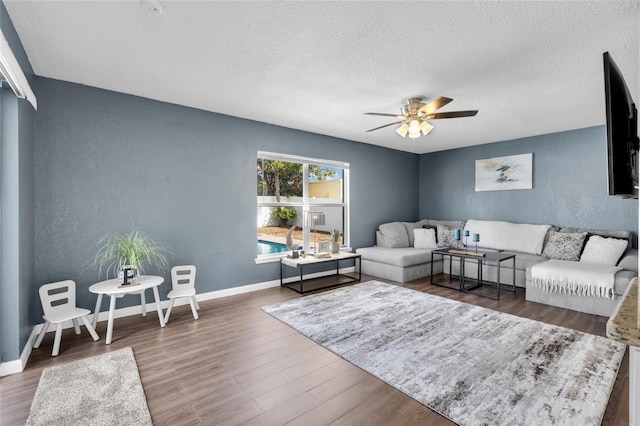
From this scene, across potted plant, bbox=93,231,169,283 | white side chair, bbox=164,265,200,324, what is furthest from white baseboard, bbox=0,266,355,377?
potted plant, bbox=93,231,169,283

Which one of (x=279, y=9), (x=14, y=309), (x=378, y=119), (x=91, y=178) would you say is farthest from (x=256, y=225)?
(x=279, y=9)

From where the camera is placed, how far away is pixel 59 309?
2.86 meters

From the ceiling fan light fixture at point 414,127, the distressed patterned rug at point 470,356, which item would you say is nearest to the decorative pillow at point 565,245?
the distressed patterned rug at point 470,356

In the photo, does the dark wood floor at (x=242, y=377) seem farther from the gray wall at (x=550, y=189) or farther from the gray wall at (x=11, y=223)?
the gray wall at (x=550, y=189)

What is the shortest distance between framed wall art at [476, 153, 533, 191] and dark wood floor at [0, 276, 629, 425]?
2.77m

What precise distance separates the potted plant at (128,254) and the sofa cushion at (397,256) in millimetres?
3339

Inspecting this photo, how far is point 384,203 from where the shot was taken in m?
6.53

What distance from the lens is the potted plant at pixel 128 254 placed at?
3.16 m

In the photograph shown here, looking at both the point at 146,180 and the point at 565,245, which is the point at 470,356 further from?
the point at 146,180

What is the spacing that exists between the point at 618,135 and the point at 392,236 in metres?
4.81

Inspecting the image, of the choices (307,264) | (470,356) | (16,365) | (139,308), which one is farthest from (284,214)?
(16,365)

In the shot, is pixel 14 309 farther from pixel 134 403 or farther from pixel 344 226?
pixel 344 226

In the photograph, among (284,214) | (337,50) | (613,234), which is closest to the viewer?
(337,50)

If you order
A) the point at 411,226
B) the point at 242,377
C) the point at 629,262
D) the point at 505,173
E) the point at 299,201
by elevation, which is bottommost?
the point at 242,377
